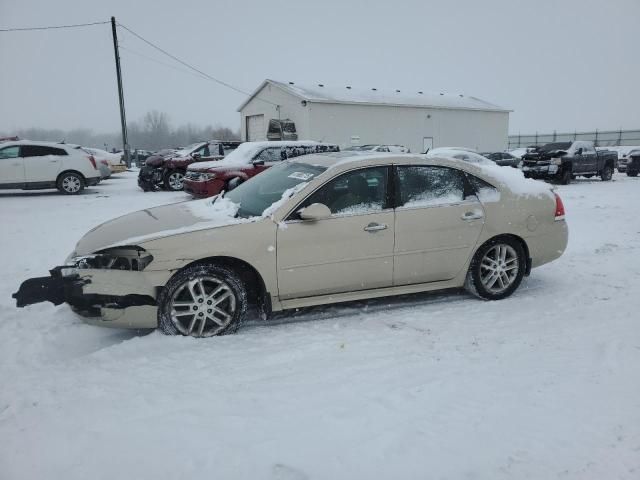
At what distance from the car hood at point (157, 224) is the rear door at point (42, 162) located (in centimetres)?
1125

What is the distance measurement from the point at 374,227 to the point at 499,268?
1.53 meters

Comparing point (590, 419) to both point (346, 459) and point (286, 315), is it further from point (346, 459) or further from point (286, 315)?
point (286, 315)

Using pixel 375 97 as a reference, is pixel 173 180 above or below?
below

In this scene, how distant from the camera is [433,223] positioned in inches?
→ 179

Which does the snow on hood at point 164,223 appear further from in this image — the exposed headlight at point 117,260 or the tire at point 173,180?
the tire at point 173,180

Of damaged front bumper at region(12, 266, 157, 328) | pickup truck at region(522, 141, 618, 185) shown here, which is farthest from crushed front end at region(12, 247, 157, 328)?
pickup truck at region(522, 141, 618, 185)

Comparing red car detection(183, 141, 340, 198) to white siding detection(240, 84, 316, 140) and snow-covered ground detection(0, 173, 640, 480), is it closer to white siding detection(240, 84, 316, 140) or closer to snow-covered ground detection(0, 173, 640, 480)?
snow-covered ground detection(0, 173, 640, 480)

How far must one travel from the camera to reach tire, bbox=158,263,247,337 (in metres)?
3.85

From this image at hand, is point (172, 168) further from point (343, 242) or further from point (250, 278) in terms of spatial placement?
point (343, 242)

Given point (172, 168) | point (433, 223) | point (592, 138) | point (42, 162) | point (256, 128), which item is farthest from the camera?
point (592, 138)

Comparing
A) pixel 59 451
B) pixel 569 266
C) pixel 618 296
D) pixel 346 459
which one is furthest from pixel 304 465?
pixel 569 266

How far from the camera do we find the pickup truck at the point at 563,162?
17.9 meters

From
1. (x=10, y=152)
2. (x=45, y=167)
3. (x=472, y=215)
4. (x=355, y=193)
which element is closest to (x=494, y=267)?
(x=472, y=215)

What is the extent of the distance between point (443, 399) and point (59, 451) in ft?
7.29
